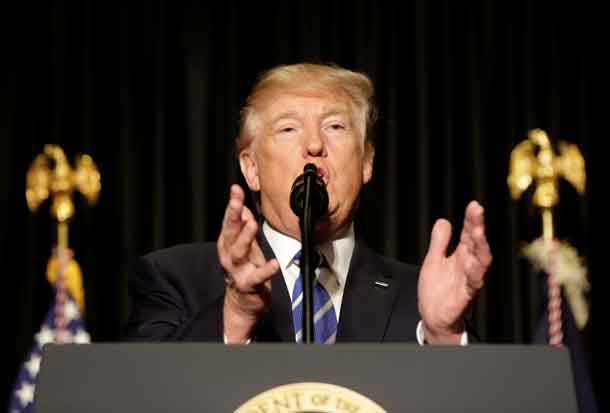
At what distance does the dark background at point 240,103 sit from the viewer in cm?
335

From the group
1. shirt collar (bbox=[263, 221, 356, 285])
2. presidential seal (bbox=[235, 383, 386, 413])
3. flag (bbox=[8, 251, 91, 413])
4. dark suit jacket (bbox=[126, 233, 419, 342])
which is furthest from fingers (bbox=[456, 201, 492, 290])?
flag (bbox=[8, 251, 91, 413])

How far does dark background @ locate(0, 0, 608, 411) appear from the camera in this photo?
132 inches

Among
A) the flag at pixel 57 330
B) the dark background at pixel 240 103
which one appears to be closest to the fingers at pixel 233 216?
the flag at pixel 57 330

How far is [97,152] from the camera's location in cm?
338

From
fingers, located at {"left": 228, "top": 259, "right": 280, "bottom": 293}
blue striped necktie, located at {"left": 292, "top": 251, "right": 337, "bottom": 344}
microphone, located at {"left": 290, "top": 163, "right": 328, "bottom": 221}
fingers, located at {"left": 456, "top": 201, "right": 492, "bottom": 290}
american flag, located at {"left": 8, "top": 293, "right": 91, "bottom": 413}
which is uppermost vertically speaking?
microphone, located at {"left": 290, "top": 163, "right": 328, "bottom": 221}

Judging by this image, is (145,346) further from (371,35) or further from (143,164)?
(371,35)

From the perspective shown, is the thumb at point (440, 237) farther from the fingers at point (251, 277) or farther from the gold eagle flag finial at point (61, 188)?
the gold eagle flag finial at point (61, 188)

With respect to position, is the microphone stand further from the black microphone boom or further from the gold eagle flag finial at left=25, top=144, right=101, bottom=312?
the gold eagle flag finial at left=25, top=144, right=101, bottom=312

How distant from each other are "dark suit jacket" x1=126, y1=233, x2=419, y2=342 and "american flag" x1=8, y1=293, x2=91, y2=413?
0.88 meters

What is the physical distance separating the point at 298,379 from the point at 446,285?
490mm

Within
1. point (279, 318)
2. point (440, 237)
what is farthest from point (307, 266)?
point (279, 318)

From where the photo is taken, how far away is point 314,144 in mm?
2215

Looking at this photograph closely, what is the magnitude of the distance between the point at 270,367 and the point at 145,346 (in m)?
0.15

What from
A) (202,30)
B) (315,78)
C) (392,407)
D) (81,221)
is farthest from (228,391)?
(202,30)
